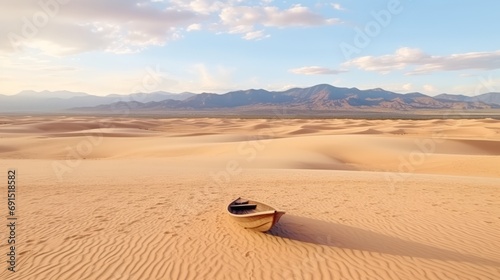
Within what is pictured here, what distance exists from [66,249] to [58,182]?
8949mm

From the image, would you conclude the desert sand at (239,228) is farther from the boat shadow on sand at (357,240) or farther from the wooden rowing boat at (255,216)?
the wooden rowing boat at (255,216)

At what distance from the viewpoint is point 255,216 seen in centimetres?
761

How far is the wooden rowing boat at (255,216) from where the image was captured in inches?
289

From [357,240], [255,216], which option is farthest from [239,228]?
[357,240]

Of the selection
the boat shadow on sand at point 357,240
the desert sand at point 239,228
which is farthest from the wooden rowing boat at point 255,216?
the boat shadow on sand at point 357,240

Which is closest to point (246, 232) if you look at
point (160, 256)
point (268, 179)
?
point (160, 256)

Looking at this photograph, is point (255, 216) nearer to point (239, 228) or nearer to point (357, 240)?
point (239, 228)

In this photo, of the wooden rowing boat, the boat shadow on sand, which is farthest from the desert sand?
the wooden rowing boat

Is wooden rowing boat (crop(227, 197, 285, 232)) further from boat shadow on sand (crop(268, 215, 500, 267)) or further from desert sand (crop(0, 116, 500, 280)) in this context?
boat shadow on sand (crop(268, 215, 500, 267))

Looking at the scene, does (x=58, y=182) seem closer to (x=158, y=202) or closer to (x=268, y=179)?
(x=158, y=202)

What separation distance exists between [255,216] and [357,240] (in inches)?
104

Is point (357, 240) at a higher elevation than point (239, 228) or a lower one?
lower

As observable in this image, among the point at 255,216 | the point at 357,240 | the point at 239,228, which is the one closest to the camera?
the point at 255,216

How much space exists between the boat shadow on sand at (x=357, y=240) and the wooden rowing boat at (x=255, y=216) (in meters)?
0.56
